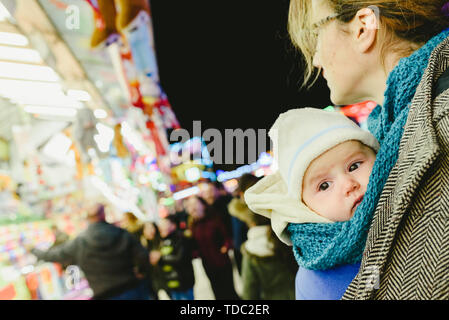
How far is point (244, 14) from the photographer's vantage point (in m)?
1.66

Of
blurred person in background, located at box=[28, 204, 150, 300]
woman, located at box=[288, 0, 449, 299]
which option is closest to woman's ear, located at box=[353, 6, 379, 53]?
woman, located at box=[288, 0, 449, 299]

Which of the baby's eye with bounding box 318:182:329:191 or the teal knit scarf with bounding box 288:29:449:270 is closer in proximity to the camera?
the teal knit scarf with bounding box 288:29:449:270

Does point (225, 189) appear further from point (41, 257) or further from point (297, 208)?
point (297, 208)

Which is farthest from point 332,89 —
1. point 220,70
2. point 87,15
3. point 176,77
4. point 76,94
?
point 176,77

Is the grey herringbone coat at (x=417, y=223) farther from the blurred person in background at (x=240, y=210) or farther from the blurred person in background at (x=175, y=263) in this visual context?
the blurred person in background at (x=175, y=263)

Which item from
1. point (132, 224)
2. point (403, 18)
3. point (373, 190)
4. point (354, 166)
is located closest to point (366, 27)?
point (403, 18)

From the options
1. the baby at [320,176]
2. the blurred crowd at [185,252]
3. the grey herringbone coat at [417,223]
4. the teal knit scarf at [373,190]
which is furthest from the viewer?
the blurred crowd at [185,252]

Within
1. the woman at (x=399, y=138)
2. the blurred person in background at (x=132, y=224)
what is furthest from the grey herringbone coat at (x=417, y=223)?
the blurred person in background at (x=132, y=224)

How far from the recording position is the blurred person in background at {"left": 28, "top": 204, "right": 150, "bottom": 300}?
9.00 feet

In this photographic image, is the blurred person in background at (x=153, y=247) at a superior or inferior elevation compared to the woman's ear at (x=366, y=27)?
inferior

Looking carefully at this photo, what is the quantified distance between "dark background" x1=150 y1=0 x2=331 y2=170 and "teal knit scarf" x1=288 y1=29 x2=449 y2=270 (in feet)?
2.54

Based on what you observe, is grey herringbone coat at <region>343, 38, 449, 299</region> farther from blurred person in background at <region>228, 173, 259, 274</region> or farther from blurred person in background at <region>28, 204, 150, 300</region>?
blurred person in background at <region>28, 204, 150, 300</region>

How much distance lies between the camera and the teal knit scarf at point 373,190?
2.05 feet

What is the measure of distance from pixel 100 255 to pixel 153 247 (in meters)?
1.03
